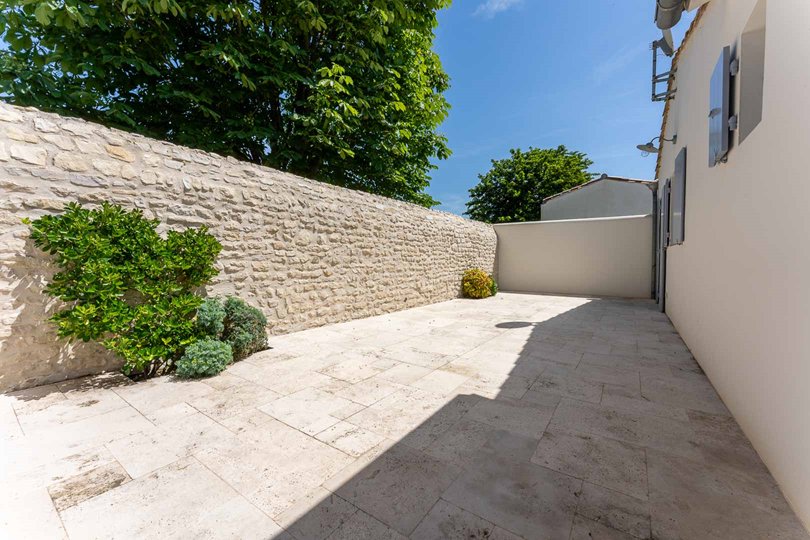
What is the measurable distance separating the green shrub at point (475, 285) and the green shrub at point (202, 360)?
269 inches

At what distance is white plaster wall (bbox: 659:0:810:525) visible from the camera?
1.31 meters

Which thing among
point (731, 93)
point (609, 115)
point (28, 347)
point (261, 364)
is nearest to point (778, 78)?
point (731, 93)

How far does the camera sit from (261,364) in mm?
3268

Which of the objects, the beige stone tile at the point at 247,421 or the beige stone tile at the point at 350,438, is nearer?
the beige stone tile at the point at 350,438

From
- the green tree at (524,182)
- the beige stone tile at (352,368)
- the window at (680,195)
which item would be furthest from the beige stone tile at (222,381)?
the green tree at (524,182)

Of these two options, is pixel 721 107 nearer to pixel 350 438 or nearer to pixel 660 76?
pixel 350 438

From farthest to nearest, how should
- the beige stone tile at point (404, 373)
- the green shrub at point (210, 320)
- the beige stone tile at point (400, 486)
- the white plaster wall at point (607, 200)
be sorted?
the white plaster wall at point (607, 200)
the green shrub at point (210, 320)
the beige stone tile at point (404, 373)
the beige stone tile at point (400, 486)

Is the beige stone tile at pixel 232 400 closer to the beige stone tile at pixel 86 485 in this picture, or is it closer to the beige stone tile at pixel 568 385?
the beige stone tile at pixel 86 485

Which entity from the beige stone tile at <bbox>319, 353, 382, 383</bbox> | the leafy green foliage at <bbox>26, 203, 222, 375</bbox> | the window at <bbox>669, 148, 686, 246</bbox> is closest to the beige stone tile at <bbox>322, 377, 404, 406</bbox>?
the beige stone tile at <bbox>319, 353, 382, 383</bbox>

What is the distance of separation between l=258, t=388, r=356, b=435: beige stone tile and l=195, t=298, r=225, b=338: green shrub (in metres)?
1.39

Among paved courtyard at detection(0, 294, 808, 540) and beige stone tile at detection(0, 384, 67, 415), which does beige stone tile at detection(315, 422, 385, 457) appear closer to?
paved courtyard at detection(0, 294, 808, 540)

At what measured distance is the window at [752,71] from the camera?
1905mm

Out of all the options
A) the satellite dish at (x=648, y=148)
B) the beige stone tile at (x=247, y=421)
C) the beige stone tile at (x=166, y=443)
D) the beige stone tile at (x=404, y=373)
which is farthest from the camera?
the satellite dish at (x=648, y=148)

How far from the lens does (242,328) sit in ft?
11.3
